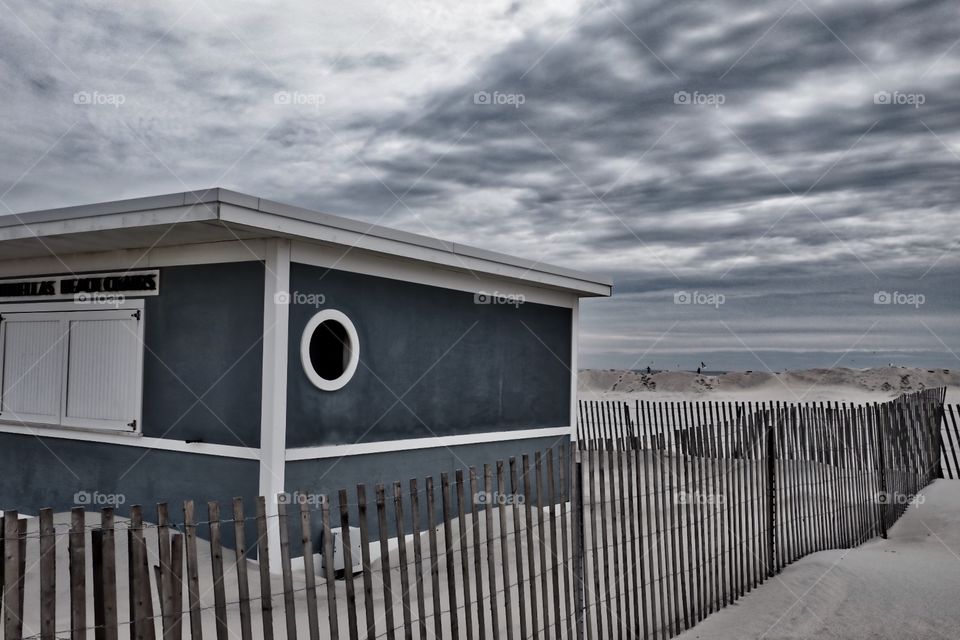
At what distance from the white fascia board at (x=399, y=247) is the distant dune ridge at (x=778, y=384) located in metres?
40.5

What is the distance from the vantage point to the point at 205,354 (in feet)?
26.4

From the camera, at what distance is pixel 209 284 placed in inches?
316

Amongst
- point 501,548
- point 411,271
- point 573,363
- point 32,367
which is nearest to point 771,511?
point 501,548

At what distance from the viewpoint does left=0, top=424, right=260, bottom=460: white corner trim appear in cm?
762

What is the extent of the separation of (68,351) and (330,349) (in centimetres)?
321

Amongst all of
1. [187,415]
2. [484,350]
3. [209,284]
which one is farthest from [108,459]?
[484,350]

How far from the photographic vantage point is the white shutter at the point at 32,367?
30.3 feet

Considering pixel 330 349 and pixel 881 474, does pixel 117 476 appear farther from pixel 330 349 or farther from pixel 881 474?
pixel 881 474

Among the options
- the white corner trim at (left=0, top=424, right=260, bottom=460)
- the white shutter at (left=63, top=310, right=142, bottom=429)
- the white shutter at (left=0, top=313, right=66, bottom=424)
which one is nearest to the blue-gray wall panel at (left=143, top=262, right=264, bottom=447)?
the white corner trim at (left=0, top=424, right=260, bottom=460)

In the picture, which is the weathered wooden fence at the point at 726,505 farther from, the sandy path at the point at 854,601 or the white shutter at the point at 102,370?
the white shutter at the point at 102,370

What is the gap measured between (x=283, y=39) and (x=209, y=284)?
16.1 feet

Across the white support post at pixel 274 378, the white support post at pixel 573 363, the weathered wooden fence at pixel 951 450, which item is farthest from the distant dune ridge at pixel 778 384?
the white support post at pixel 274 378

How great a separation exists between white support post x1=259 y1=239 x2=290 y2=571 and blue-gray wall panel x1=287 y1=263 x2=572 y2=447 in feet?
0.47

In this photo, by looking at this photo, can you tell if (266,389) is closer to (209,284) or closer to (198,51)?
(209,284)
